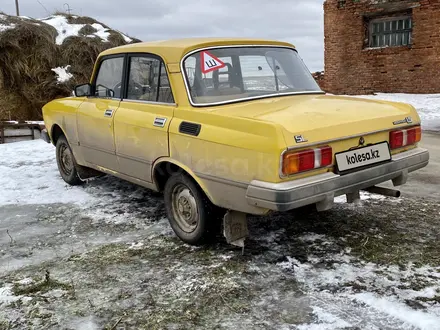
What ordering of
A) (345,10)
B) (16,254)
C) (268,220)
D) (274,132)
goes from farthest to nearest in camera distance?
(345,10) → (268,220) → (16,254) → (274,132)

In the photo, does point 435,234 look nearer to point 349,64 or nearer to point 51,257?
point 51,257

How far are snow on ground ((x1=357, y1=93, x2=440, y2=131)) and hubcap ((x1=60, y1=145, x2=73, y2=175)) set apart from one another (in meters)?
8.50

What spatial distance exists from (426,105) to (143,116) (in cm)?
1268

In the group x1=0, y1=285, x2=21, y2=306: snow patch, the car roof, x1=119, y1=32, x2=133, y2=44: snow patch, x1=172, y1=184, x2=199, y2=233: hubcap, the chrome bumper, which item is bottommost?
x1=0, y1=285, x2=21, y2=306: snow patch

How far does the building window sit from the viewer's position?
53.8ft

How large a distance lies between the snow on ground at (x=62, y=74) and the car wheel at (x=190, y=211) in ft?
45.1

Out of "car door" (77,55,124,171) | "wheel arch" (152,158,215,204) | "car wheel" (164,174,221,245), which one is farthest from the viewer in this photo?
"car door" (77,55,124,171)

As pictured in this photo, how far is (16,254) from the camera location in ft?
13.5

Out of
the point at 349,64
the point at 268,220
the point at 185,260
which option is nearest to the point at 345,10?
the point at 349,64

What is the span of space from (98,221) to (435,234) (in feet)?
10.9

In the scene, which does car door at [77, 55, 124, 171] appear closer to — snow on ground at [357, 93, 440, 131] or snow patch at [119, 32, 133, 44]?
snow on ground at [357, 93, 440, 131]

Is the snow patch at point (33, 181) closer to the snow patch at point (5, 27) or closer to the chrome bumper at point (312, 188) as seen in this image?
the chrome bumper at point (312, 188)

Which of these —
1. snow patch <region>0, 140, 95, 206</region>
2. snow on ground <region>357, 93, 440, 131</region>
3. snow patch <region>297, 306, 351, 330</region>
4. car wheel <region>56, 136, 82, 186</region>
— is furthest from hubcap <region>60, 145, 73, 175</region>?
snow on ground <region>357, 93, 440, 131</region>

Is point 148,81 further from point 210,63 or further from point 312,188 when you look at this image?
point 312,188
